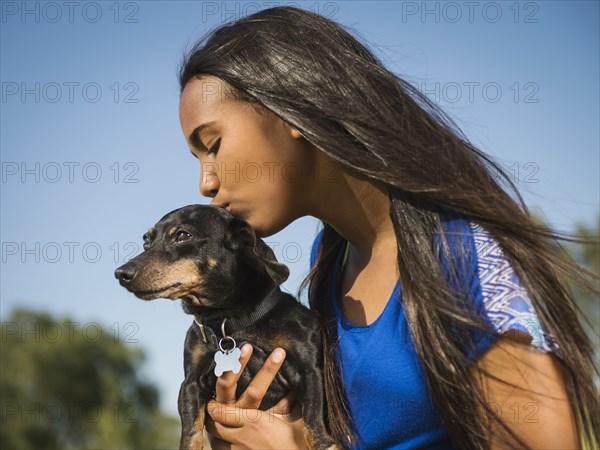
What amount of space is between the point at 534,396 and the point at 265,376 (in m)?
1.10

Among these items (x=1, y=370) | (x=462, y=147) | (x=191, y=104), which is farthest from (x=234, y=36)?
(x=1, y=370)

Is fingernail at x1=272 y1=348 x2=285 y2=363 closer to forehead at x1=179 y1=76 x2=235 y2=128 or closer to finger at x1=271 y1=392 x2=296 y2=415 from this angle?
finger at x1=271 y1=392 x2=296 y2=415

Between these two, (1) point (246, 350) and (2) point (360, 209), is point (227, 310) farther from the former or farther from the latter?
(2) point (360, 209)

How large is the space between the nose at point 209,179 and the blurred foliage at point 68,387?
25441 millimetres

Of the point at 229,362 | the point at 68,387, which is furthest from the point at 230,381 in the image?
the point at 68,387

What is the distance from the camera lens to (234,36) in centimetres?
332

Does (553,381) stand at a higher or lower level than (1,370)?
higher

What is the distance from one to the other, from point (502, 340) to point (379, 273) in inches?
26.8

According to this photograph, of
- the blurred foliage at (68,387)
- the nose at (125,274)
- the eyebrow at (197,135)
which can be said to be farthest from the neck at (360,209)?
the blurred foliage at (68,387)

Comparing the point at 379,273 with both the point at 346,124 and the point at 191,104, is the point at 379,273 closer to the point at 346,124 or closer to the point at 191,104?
the point at 346,124

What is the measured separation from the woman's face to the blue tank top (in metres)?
0.61

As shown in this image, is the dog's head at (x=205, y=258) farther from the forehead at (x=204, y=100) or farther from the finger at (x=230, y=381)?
the forehead at (x=204, y=100)

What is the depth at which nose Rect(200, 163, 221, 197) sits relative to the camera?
324cm

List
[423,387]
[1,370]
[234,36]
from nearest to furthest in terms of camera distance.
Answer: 1. [423,387]
2. [234,36]
3. [1,370]
